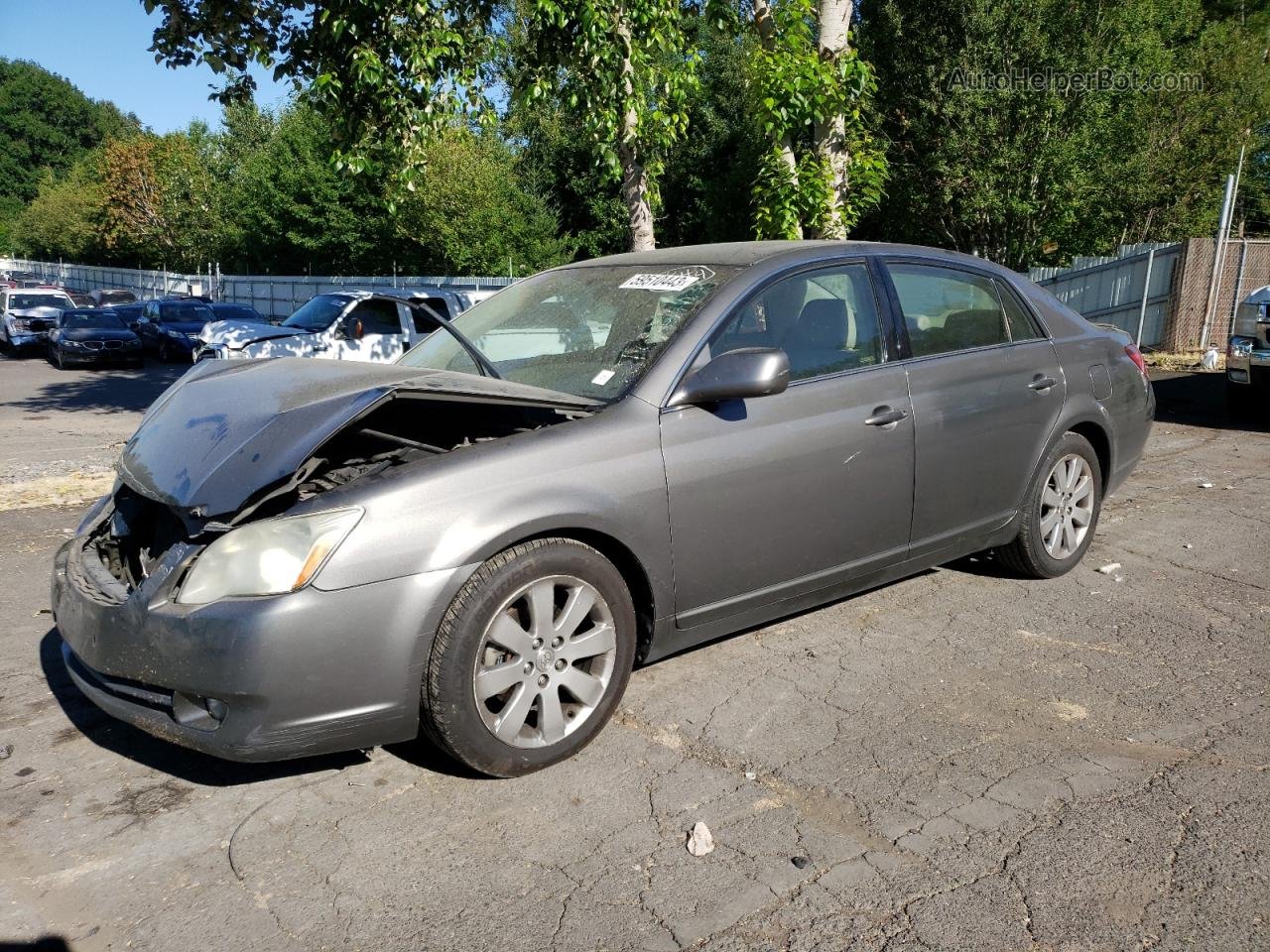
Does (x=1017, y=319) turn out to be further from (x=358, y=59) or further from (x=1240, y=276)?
(x=1240, y=276)

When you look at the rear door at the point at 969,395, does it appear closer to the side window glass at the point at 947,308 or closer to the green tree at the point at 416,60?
the side window glass at the point at 947,308

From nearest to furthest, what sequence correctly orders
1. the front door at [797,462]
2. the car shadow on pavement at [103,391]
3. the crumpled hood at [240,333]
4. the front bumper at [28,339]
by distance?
1. the front door at [797,462]
2. the crumpled hood at [240,333]
3. the car shadow on pavement at [103,391]
4. the front bumper at [28,339]

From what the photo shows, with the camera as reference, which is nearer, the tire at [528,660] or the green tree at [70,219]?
the tire at [528,660]

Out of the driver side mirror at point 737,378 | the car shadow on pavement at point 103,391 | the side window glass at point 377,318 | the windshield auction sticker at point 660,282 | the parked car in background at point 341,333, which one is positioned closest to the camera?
the driver side mirror at point 737,378

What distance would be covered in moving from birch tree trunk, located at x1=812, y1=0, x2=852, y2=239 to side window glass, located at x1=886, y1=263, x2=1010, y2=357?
5401 mm

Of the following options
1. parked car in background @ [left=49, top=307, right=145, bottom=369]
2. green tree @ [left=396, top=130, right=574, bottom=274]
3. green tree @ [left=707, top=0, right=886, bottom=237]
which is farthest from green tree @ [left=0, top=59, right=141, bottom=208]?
green tree @ [left=707, top=0, right=886, bottom=237]

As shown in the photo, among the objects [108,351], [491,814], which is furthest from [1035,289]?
[108,351]

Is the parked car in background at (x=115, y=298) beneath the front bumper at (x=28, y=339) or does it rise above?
above

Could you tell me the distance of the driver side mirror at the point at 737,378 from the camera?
3660 mm

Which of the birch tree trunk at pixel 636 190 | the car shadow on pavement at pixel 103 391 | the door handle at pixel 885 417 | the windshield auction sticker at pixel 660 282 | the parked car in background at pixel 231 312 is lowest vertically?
the car shadow on pavement at pixel 103 391

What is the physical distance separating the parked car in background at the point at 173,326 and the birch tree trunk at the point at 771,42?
16.7 m

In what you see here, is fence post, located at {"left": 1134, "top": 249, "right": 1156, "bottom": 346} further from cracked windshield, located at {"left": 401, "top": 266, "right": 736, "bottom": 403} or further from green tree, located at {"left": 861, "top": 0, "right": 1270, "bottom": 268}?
cracked windshield, located at {"left": 401, "top": 266, "right": 736, "bottom": 403}

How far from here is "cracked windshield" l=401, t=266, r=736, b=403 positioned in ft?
13.0

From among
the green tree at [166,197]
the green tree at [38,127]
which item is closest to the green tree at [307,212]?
the green tree at [166,197]
